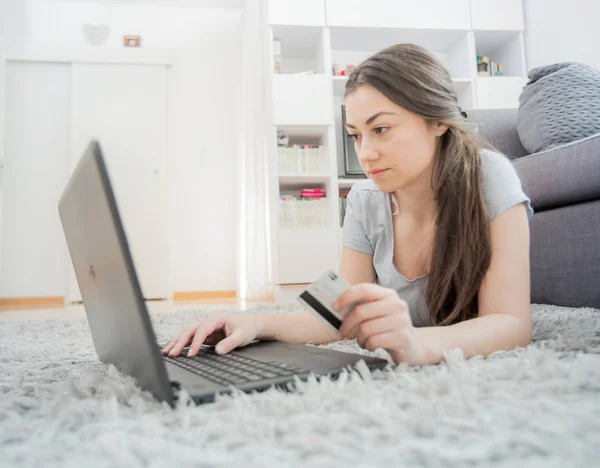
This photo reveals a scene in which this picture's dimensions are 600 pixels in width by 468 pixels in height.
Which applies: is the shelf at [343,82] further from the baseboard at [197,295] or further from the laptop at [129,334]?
the laptop at [129,334]

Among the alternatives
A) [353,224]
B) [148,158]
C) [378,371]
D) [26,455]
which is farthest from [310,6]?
[26,455]

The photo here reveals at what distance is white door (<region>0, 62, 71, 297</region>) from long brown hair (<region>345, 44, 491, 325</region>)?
3.48 metres

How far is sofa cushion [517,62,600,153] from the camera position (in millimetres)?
1547

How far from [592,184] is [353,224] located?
2.52 feet

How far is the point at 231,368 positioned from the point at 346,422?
0.72ft

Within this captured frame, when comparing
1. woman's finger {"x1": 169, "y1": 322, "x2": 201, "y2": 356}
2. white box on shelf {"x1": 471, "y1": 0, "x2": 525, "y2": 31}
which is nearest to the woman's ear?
woman's finger {"x1": 169, "y1": 322, "x2": 201, "y2": 356}

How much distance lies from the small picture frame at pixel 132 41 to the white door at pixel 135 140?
19 cm

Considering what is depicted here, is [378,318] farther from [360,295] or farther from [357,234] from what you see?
[357,234]

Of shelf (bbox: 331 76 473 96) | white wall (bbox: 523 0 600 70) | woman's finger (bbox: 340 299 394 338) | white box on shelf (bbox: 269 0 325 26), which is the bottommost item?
A: woman's finger (bbox: 340 299 394 338)

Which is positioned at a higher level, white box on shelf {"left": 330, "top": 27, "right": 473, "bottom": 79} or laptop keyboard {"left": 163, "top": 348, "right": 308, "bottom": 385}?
white box on shelf {"left": 330, "top": 27, "right": 473, "bottom": 79}

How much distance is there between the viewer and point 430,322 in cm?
92

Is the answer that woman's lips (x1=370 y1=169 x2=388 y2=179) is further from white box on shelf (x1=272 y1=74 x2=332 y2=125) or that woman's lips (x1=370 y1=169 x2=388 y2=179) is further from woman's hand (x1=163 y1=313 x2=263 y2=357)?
white box on shelf (x1=272 y1=74 x2=332 y2=125)

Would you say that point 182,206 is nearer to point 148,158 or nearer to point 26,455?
point 148,158

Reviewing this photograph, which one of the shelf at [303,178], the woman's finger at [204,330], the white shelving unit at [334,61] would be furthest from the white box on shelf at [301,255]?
the woman's finger at [204,330]
